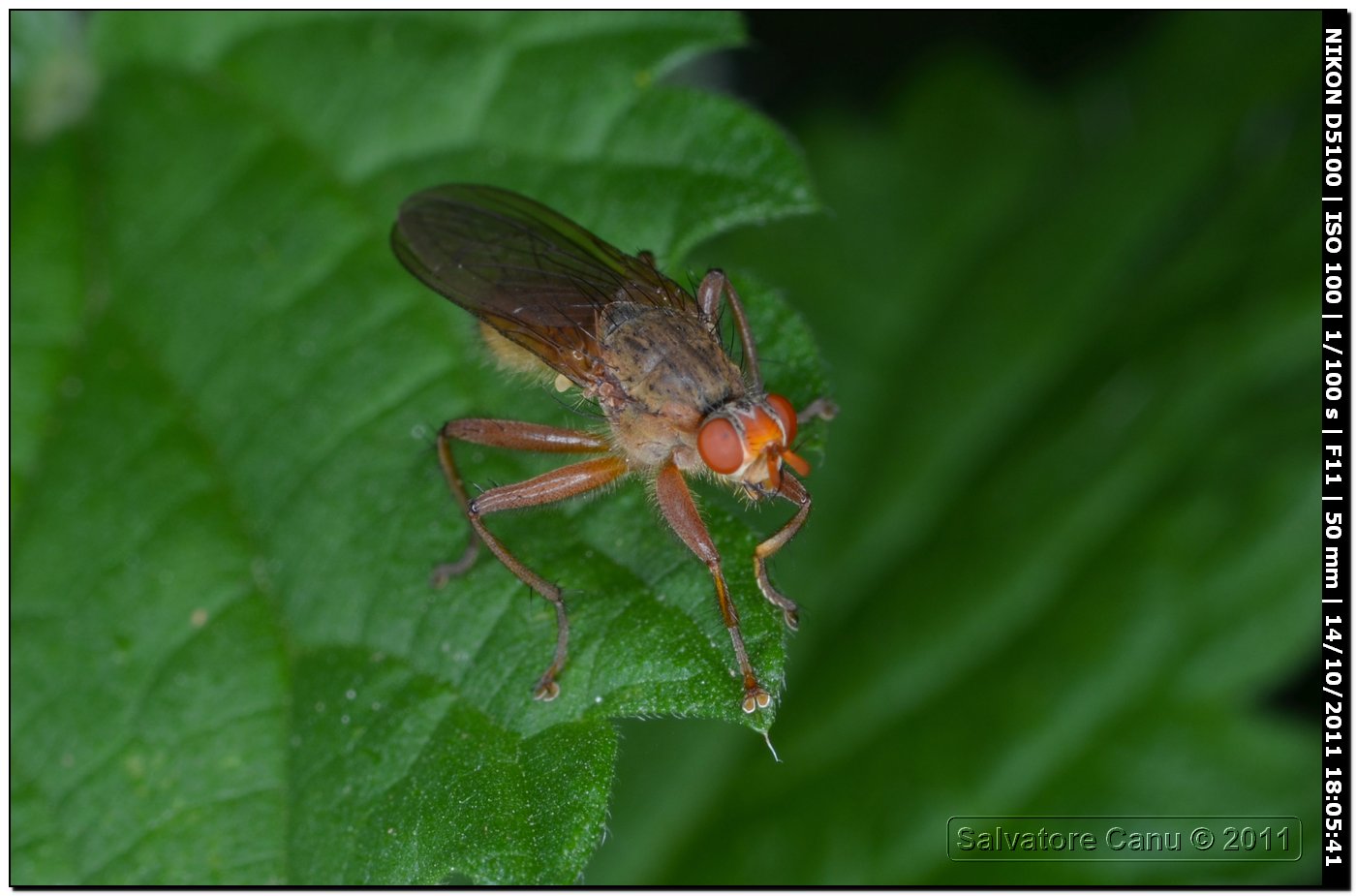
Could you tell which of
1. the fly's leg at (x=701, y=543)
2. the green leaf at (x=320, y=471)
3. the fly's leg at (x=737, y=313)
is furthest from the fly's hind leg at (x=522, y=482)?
the fly's leg at (x=737, y=313)

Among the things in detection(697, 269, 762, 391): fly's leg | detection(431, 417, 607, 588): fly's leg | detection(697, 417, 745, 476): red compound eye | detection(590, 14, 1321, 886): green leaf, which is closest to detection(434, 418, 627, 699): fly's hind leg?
detection(431, 417, 607, 588): fly's leg

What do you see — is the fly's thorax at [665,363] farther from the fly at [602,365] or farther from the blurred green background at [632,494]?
the blurred green background at [632,494]

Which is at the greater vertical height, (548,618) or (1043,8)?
(1043,8)

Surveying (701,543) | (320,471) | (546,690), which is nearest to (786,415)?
(701,543)

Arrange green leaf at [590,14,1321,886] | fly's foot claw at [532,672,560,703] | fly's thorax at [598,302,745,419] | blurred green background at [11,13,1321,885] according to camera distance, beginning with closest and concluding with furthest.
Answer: fly's foot claw at [532,672,560,703] → blurred green background at [11,13,1321,885] → fly's thorax at [598,302,745,419] → green leaf at [590,14,1321,886]

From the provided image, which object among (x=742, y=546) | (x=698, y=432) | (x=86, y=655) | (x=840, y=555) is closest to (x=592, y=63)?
(x=698, y=432)

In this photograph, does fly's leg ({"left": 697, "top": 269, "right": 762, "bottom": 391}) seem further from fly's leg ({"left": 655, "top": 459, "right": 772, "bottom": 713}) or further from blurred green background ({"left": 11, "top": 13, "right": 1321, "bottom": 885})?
fly's leg ({"left": 655, "top": 459, "right": 772, "bottom": 713})

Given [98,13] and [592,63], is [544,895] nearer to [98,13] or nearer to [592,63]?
[592,63]

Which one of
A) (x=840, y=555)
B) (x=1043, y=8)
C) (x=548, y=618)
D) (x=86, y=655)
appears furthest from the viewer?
(x=1043, y=8)
